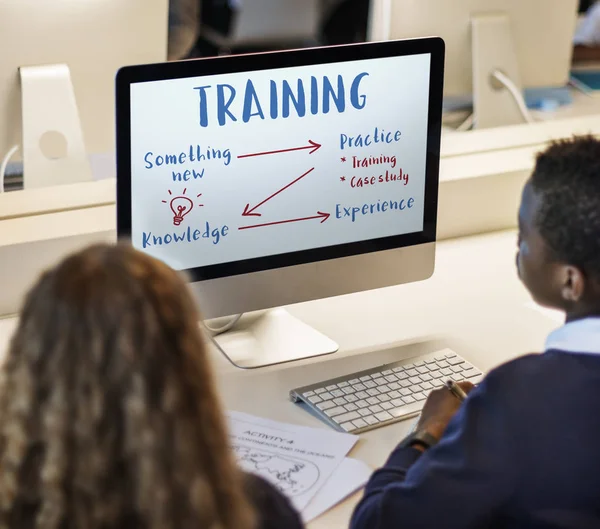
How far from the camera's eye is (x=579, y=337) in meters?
0.96

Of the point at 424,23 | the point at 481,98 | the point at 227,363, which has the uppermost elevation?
the point at 424,23

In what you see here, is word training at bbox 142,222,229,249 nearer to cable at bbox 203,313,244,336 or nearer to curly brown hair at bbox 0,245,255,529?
cable at bbox 203,313,244,336

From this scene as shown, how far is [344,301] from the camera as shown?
158cm

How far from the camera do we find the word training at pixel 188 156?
1.23 metres

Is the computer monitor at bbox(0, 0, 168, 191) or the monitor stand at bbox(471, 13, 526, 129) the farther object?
the monitor stand at bbox(471, 13, 526, 129)

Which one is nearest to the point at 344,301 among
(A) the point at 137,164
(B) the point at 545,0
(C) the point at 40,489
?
(A) the point at 137,164

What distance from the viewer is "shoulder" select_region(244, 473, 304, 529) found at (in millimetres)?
830

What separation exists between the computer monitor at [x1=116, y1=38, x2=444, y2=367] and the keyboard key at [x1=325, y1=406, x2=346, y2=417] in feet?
0.55

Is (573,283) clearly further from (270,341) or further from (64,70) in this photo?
(64,70)

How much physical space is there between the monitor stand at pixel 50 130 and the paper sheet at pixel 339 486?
0.93 meters

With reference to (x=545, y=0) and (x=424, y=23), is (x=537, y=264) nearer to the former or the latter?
(x=424, y=23)

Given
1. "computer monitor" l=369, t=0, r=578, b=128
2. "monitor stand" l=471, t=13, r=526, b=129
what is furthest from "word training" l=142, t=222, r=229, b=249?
"monitor stand" l=471, t=13, r=526, b=129

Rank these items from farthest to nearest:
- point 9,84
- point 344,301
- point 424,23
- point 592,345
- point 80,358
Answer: point 424,23 < point 9,84 < point 344,301 < point 592,345 < point 80,358

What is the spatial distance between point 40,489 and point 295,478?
1.47ft
